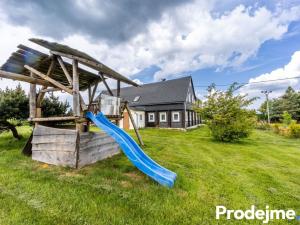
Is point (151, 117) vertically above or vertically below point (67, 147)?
above

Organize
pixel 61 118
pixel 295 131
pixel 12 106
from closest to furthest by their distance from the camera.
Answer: pixel 61 118, pixel 12 106, pixel 295 131

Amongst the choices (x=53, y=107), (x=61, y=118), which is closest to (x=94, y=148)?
(x=61, y=118)

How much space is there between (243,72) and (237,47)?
719 cm

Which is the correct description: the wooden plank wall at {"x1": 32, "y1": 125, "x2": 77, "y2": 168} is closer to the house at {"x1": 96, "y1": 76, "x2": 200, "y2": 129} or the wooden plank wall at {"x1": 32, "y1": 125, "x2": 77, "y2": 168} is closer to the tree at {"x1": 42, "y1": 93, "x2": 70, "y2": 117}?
the tree at {"x1": 42, "y1": 93, "x2": 70, "y2": 117}

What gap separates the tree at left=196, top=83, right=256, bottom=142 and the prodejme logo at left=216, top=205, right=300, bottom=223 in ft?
27.3

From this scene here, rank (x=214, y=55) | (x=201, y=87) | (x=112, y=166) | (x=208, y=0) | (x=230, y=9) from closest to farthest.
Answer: (x=112, y=166)
(x=208, y=0)
(x=230, y=9)
(x=214, y=55)
(x=201, y=87)

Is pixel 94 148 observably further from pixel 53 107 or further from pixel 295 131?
pixel 295 131

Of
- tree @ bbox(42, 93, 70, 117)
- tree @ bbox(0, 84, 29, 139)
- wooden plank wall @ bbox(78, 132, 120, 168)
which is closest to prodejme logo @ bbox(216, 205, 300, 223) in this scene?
wooden plank wall @ bbox(78, 132, 120, 168)

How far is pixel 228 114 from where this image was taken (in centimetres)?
1056

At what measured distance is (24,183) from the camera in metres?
3.52

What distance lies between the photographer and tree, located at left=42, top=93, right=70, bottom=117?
8.24 m

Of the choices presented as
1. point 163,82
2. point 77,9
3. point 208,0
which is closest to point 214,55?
point 163,82

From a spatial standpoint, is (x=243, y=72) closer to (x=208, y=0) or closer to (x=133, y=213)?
(x=208, y=0)

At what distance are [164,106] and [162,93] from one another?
6.80 ft
